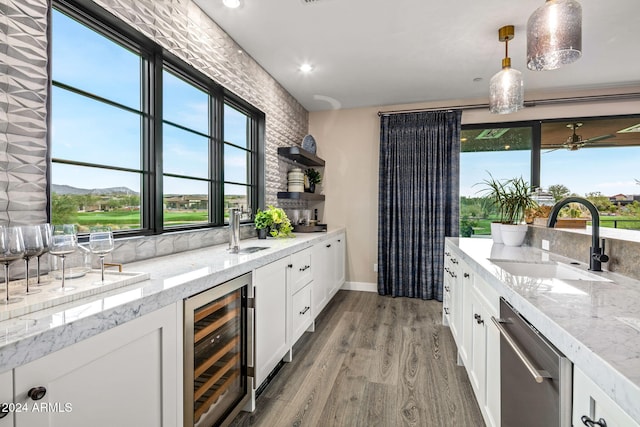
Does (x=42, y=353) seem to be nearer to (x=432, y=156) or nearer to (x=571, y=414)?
(x=571, y=414)

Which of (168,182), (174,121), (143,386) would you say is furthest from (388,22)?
(143,386)

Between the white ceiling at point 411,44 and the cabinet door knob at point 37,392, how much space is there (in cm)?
238

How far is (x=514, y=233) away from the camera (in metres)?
2.59

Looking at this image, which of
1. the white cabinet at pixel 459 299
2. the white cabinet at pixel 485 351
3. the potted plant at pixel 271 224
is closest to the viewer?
the white cabinet at pixel 485 351

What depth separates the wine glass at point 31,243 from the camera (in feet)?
3.30

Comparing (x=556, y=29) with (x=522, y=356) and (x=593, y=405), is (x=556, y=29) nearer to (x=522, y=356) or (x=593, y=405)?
(x=522, y=356)

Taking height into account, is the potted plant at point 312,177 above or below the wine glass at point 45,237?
above

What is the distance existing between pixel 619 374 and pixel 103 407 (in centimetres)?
128

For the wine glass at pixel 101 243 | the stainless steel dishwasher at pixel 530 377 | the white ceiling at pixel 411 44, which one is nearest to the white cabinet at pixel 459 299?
the stainless steel dishwasher at pixel 530 377

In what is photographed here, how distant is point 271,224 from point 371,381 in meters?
1.56

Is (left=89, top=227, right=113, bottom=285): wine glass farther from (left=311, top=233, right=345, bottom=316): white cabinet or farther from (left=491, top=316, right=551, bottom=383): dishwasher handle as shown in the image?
(left=311, top=233, right=345, bottom=316): white cabinet

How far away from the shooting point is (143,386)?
42.8 inches

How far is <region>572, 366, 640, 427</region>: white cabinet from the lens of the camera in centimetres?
61

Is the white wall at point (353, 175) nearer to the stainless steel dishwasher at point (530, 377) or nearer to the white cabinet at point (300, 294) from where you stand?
the white cabinet at point (300, 294)
